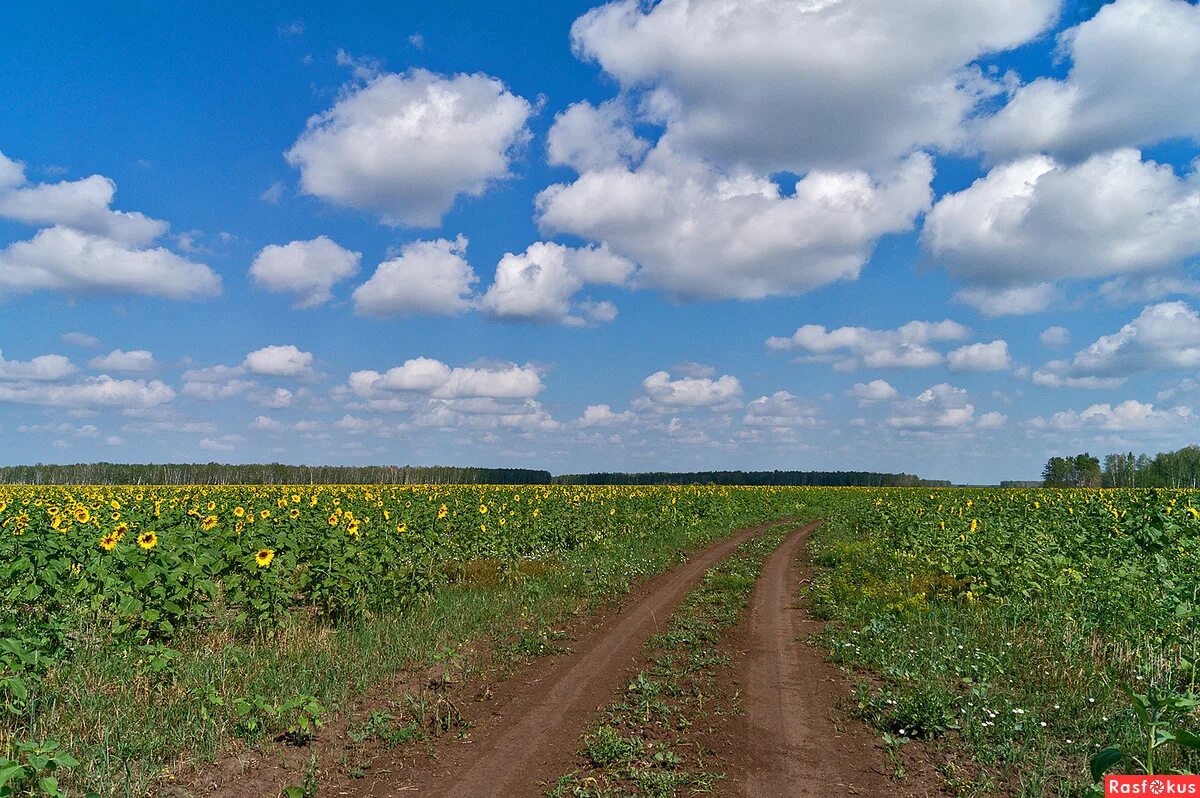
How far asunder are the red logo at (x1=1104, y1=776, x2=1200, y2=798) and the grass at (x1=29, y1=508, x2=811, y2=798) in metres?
7.51

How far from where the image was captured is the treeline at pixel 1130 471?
5256 inches

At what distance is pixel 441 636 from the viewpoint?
11.3 m

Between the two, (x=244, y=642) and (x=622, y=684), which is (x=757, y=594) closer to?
(x=622, y=684)

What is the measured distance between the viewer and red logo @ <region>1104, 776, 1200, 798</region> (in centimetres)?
507

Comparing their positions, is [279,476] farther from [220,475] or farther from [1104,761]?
[1104,761]

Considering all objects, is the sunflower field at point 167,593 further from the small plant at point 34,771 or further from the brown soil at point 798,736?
the brown soil at point 798,736

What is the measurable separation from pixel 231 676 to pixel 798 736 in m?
7.03

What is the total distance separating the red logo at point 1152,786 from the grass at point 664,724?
3.20 m

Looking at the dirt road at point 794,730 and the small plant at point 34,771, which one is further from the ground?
the small plant at point 34,771

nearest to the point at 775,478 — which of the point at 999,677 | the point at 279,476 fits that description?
the point at 279,476

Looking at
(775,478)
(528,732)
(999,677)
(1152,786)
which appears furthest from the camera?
(775,478)

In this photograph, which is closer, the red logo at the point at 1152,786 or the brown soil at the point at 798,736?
the red logo at the point at 1152,786

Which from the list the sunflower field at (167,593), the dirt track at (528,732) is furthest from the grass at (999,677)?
the sunflower field at (167,593)

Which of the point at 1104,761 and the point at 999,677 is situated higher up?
the point at 1104,761
